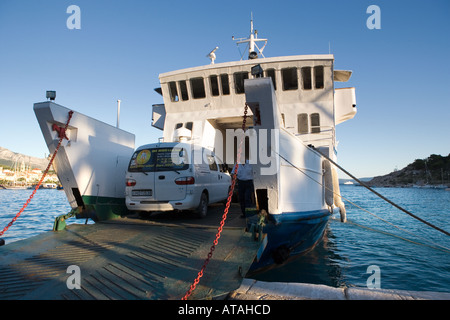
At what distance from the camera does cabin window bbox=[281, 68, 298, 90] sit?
9.91 m

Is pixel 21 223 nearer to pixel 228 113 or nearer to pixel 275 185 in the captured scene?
pixel 228 113

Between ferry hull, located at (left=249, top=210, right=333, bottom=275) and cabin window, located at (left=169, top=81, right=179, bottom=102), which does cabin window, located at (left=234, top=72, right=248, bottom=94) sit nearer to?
cabin window, located at (left=169, top=81, right=179, bottom=102)

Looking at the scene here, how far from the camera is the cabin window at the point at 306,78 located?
32.0ft

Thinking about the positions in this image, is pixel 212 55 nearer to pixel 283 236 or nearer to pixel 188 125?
pixel 188 125

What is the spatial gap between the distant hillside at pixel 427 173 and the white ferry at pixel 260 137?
329ft

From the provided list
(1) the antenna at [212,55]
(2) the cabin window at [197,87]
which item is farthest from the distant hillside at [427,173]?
(2) the cabin window at [197,87]

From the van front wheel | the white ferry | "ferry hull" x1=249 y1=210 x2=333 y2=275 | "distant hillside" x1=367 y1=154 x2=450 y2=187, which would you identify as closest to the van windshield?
the van front wheel

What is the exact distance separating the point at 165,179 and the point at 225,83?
19.6ft

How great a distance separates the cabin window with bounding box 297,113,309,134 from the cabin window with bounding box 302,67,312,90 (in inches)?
43.2

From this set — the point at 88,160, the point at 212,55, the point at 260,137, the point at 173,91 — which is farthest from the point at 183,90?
the point at 260,137

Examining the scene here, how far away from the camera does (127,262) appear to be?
148 inches

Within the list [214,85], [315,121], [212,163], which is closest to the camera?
[212,163]
